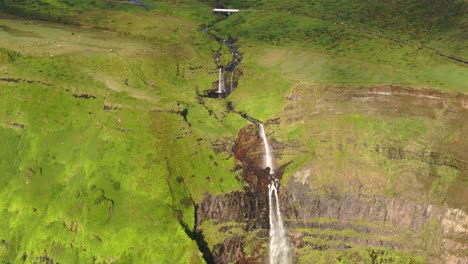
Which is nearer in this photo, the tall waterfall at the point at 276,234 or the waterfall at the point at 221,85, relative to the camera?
the tall waterfall at the point at 276,234

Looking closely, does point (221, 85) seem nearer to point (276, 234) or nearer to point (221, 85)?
point (221, 85)

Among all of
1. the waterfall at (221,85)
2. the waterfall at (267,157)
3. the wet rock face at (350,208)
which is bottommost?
the wet rock face at (350,208)

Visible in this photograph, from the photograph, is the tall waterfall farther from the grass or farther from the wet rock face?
the grass

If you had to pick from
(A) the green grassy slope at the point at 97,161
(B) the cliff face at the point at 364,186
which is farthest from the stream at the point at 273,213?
(A) the green grassy slope at the point at 97,161

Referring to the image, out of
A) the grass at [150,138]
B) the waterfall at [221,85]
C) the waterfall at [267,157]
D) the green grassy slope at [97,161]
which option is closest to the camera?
the green grassy slope at [97,161]

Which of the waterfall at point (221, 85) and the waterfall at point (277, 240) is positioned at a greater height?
the waterfall at point (221, 85)

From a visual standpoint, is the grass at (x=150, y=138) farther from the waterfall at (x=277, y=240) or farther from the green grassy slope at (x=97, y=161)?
the waterfall at (x=277, y=240)

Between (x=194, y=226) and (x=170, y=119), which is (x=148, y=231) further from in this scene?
(x=170, y=119)

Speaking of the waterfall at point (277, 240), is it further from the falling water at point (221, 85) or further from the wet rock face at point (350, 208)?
the falling water at point (221, 85)

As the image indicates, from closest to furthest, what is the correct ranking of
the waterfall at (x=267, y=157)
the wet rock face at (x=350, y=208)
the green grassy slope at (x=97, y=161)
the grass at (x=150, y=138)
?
1. the green grassy slope at (x=97, y=161)
2. the grass at (x=150, y=138)
3. the wet rock face at (x=350, y=208)
4. the waterfall at (x=267, y=157)

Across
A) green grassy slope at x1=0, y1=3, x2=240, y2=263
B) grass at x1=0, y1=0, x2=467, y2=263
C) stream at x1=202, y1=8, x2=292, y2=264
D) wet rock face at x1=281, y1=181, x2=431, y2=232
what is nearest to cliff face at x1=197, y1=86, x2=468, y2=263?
wet rock face at x1=281, y1=181, x2=431, y2=232

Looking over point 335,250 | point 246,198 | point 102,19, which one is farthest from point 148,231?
point 102,19
